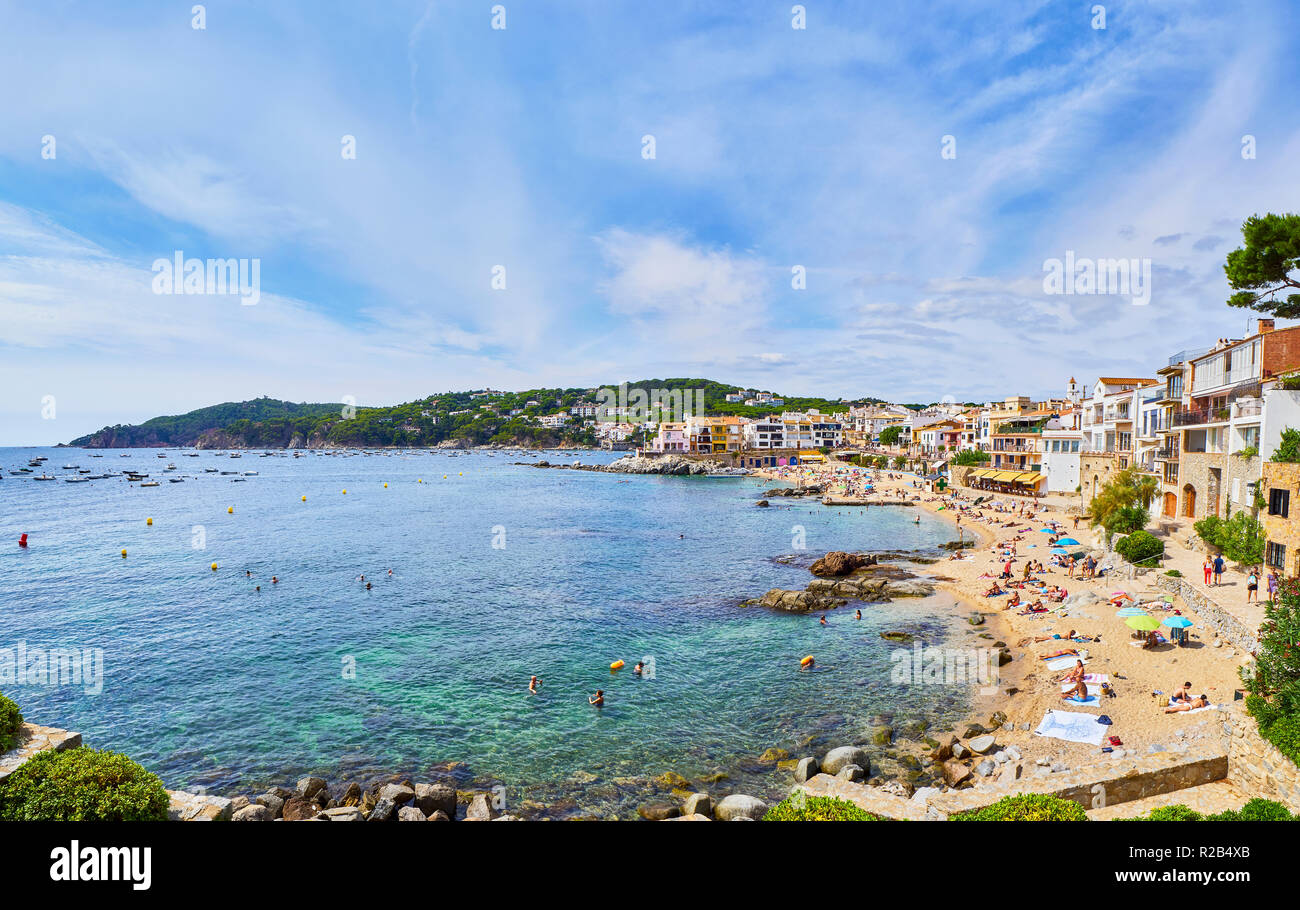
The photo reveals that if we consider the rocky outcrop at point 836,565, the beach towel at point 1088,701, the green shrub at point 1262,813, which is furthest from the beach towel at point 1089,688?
the rocky outcrop at point 836,565

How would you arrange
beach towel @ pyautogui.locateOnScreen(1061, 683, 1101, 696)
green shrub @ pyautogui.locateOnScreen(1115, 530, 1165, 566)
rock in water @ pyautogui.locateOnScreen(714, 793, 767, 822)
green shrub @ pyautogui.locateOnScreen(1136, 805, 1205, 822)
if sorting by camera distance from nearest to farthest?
green shrub @ pyautogui.locateOnScreen(1136, 805, 1205, 822), rock in water @ pyautogui.locateOnScreen(714, 793, 767, 822), beach towel @ pyautogui.locateOnScreen(1061, 683, 1101, 696), green shrub @ pyautogui.locateOnScreen(1115, 530, 1165, 566)

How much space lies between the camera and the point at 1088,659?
24641 millimetres

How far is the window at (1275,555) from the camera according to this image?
24987 mm

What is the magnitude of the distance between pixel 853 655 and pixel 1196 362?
1265 inches

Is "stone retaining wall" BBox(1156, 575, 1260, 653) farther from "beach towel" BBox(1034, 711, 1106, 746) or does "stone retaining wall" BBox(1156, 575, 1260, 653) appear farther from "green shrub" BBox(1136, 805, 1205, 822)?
"green shrub" BBox(1136, 805, 1205, 822)

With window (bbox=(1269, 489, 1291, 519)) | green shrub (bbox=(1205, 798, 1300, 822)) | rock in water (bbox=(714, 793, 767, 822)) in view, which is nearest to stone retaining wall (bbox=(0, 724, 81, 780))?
rock in water (bbox=(714, 793, 767, 822))

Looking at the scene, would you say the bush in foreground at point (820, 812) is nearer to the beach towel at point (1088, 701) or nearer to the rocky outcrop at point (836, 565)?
the beach towel at point (1088, 701)

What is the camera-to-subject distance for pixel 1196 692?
66.5 ft

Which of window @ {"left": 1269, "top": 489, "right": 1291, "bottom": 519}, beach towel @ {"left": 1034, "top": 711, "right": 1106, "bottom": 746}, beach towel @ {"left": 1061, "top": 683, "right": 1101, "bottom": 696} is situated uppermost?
window @ {"left": 1269, "top": 489, "right": 1291, "bottom": 519}

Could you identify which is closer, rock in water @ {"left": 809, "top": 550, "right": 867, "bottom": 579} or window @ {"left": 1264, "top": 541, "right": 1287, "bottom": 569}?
window @ {"left": 1264, "top": 541, "right": 1287, "bottom": 569}

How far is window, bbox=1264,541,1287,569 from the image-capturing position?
24987mm

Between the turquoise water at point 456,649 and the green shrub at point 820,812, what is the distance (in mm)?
→ 8937

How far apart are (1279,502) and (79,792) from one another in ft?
125

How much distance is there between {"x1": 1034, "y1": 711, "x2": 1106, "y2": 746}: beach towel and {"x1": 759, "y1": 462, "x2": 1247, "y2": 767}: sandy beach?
240 millimetres
